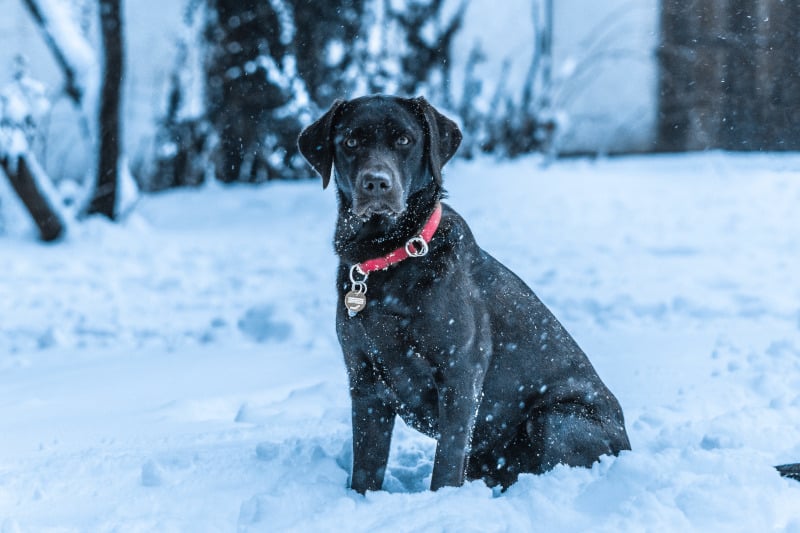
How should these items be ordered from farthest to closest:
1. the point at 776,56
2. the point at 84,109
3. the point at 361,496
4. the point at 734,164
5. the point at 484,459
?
the point at 734,164 → the point at 776,56 → the point at 84,109 → the point at 484,459 → the point at 361,496

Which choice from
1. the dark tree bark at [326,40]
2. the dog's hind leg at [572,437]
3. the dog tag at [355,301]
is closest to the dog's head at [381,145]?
the dog tag at [355,301]

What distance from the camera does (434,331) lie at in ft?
8.84

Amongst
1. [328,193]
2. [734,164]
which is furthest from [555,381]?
[734,164]

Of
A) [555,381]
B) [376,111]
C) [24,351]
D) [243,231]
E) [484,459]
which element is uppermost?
[376,111]

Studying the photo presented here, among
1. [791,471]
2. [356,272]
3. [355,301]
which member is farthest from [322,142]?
[791,471]

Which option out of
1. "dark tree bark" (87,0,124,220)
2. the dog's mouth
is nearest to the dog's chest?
the dog's mouth

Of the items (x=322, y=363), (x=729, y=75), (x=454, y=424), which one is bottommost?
(x=322, y=363)

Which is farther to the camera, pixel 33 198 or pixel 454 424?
pixel 33 198

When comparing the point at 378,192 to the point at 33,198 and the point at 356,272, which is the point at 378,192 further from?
the point at 33,198

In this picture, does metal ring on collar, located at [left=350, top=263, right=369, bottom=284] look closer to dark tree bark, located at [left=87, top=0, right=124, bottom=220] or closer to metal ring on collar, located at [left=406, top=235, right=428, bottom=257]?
metal ring on collar, located at [left=406, top=235, right=428, bottom=257]

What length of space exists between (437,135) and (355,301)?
0.68 meters

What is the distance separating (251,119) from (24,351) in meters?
5.54

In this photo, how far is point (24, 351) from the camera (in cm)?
543

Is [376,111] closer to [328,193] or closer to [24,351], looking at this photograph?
[24,351]
